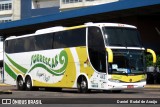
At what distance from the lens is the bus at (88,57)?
23500 mm

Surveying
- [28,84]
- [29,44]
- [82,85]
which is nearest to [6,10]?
[28,84]

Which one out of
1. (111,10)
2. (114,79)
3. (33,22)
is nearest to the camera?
(114,79)

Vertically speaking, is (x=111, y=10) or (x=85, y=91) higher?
(x=111, y=10)

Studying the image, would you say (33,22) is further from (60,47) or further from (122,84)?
(122,84)

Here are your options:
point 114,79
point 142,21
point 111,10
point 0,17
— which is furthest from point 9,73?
point 0,17

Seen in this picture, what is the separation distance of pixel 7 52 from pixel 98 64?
10.7m

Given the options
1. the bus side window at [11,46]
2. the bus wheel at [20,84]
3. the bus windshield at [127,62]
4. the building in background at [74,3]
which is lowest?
the bus wheel at [20,84]

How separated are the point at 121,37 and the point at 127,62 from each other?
1374mm

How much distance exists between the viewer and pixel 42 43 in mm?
28594

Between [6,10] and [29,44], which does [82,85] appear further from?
[6,10]

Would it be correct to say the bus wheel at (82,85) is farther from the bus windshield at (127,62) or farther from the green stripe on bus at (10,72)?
the green stripe on bus at (10,72)

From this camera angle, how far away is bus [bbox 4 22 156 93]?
2350 cm

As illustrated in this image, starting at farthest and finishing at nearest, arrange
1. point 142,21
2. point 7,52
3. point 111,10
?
point 142,21, point 111,10, point 7,52

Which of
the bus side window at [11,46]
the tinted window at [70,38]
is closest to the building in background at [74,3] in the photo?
the bus side window at [11,46]
